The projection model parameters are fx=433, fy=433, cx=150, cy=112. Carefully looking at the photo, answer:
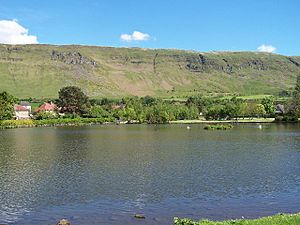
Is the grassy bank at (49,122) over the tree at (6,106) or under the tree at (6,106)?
under

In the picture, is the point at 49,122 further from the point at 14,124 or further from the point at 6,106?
the point at 6,106

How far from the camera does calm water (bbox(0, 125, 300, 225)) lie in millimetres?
33125

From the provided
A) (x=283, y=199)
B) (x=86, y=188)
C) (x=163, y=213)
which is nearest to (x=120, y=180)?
(x=86, y=188)

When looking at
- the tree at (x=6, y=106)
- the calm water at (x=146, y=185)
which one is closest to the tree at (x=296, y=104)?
the calm water at (x=146, y=185)

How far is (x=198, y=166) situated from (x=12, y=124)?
124059mm

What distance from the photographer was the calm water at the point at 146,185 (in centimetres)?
3312

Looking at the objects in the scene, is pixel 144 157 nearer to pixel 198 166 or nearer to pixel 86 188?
pixel 198 166

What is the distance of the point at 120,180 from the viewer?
4672 centimetres

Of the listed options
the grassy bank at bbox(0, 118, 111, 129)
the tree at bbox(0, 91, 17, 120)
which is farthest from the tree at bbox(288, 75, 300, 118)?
the tree at bbox(0, 91, 17, 120)

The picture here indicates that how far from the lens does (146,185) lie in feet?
144

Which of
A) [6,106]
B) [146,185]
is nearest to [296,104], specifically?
[6,106]

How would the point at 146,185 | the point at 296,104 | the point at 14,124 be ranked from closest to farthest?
Result: 1. the point at 146,185
2. the point at 296,104
3. the point at 14,124

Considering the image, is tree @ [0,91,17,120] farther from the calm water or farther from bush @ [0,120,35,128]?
the calm water

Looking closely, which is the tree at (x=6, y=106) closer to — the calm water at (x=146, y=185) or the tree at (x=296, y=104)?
the calm water at (x=146, y=185)
